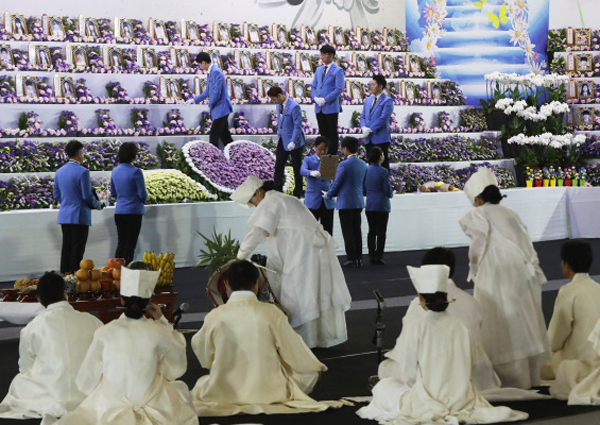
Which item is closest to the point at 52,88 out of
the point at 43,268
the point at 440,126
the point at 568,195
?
the point at 43,268

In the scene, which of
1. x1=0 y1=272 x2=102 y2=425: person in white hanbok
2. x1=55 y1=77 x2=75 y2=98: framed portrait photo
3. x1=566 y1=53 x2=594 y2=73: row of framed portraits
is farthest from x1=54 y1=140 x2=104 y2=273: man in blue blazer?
x1=566 y1=53 x2=594 y2=73: row of framed portraits

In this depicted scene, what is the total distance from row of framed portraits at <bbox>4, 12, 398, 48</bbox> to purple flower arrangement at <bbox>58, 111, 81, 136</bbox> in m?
1.69

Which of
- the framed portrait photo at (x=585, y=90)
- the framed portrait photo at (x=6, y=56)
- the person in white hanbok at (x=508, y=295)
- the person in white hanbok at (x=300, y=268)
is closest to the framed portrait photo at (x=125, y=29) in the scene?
the framed portrait photo at (x=6, y=56)

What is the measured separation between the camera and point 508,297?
621 centimetres

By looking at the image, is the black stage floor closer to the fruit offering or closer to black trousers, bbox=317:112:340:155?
the fruit offering

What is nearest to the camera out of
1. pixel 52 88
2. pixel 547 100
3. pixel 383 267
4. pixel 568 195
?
pixel 383 267

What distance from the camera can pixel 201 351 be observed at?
18.7 feet

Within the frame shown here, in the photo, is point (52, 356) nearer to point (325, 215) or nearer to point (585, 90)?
point (325, 215)

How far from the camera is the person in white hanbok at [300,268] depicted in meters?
7.13

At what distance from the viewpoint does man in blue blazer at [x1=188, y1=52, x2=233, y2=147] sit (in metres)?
13.1

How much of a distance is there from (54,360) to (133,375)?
0.76 m

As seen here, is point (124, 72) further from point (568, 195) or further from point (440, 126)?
point (568, 195)

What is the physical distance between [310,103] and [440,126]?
7.37 ft

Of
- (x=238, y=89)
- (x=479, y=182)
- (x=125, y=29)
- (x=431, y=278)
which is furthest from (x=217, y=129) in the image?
(x=431, y=278)
